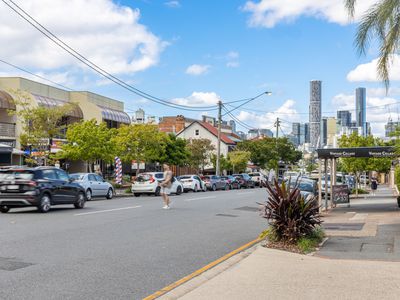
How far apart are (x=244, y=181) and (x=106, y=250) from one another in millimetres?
44633

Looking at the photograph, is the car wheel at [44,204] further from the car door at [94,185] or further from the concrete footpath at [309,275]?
the concrete footpath at [309,275]

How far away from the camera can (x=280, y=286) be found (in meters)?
6.89

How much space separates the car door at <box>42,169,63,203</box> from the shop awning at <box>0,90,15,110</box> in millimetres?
20157

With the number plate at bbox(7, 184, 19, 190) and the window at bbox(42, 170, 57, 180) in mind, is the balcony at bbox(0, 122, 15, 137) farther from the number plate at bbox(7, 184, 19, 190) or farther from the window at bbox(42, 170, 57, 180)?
the number plate at bbox(7, 184, 19, 190)

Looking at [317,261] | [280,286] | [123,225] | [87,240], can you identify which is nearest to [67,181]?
[123,225]

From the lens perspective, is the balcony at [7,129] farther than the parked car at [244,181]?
No

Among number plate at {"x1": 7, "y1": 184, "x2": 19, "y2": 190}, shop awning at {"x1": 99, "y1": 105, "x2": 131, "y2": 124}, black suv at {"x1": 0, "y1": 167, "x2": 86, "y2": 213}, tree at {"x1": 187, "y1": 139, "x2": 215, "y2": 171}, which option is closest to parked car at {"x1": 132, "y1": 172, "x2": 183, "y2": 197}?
black suv at {"x1": 0, "y1": 167, "x2": 86, "y2": 213}

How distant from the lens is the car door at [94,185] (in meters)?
27.5

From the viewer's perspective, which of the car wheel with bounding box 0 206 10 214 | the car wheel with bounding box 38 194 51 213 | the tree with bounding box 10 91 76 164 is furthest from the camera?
the tree with bounding box 10 91 76 164

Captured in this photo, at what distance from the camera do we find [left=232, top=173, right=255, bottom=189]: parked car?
175ft

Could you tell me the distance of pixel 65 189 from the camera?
62.2 ft

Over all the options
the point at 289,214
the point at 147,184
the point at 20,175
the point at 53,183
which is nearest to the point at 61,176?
the point at 53,183

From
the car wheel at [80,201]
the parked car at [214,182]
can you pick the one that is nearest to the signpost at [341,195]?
the car wheel at [80,201]

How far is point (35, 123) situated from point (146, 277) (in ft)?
85.4
